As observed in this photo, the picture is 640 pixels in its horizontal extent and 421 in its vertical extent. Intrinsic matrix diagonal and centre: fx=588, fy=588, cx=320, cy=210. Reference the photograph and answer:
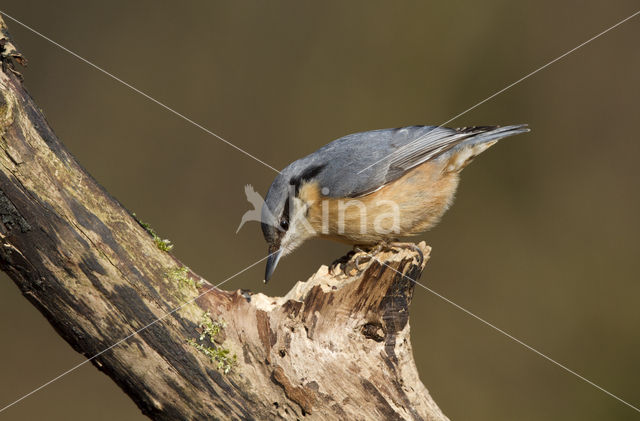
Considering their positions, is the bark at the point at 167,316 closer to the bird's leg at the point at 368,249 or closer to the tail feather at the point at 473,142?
the bird's leg at the point at 368,249

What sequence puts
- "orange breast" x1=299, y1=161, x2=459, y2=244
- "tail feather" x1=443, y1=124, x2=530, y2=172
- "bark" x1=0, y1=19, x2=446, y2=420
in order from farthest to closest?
"tail feather" x1=443, y1=124, x2=530, y2=172 < "orange breast" x1=299, y1=161, x2=459, y2=244 < "bark" x1=0, y1=19, x2=446, y2=420

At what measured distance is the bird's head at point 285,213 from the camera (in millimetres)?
2309

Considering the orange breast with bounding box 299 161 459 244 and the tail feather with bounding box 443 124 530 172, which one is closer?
the orange breast with bounding box 299 161 459 244

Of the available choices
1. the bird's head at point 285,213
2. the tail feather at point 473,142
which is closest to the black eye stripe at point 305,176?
the bird's head at point 285,213

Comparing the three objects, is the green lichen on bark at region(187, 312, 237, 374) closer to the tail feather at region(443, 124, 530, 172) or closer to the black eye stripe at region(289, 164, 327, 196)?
the black eye stripe at region(289, 164, 327, 196)

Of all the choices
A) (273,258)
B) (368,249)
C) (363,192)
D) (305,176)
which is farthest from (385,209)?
(273,258)

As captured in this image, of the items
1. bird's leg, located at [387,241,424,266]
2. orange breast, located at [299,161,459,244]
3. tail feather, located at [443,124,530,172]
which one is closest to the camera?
bird's leg, located at [387,241,424,266]

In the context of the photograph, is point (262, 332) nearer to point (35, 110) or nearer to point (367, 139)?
point (35, 110)

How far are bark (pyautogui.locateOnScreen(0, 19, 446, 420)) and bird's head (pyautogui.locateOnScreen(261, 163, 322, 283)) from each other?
523mm

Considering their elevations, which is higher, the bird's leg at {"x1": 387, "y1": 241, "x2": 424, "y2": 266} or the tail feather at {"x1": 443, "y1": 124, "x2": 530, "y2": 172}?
the tail feather at {"x1": 443, "y1": 124, "x2": 530, "y2": 172}

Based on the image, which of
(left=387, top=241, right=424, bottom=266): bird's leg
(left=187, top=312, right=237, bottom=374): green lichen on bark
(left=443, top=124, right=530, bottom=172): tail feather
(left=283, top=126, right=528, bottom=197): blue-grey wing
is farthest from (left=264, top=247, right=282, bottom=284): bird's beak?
(left=443, top=124, right=530, bottom=172): tail feather

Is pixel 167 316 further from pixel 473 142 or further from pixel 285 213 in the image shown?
pixel 473 142

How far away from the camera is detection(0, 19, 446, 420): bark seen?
5.09 ft

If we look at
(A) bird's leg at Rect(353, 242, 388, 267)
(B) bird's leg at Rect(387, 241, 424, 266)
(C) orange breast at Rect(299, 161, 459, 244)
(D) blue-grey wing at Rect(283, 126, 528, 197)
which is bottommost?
(B) bird's leg at Rect(387, 241, 424, 266)
